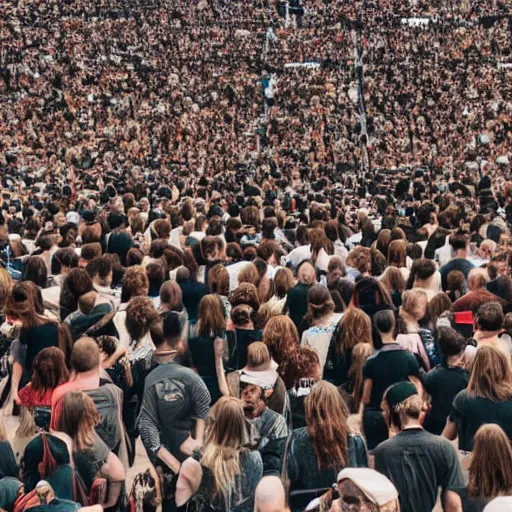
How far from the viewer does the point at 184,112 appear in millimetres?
45219

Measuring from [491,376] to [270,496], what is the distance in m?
1.96

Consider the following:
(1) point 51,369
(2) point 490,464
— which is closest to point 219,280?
(1) point 51,369

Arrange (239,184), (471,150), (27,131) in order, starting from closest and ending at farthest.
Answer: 1. (239,184)
2. (471,150)
3. (27,131)

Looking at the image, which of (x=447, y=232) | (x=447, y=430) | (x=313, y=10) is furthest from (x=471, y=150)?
(x=447, y=430)

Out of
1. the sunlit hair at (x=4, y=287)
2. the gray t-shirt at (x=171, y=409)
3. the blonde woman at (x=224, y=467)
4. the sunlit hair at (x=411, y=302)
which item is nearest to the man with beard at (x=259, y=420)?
the gray t-shirt at (x=171, y=409)

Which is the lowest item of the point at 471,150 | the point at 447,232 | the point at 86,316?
the point at 471,150

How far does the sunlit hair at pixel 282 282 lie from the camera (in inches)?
448

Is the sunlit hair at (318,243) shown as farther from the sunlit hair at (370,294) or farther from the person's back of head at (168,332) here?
the person's back of head at (168,332)

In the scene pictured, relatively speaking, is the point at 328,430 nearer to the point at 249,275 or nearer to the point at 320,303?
the point at 320,303

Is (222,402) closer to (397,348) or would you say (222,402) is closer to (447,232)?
(397,348)

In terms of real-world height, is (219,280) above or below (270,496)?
below

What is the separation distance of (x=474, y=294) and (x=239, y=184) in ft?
74.9

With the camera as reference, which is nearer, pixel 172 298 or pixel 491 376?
pixel 491 376

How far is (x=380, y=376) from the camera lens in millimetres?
8492
